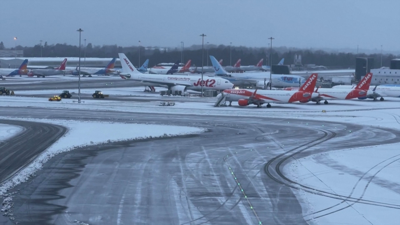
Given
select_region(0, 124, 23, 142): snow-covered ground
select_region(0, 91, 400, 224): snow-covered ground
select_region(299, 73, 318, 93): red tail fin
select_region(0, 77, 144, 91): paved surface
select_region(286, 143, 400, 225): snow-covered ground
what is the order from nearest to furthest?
select_region(286, 143, 400, 225): snow-covered ground → select_region(0, 91, 400, 224): snow-covered ground → select_region(0, 124, 23, 142): snow-covered ground → select_region(299, 73, 318, 93): red tail fin → select_region(0, 77, 144, 91): paved surface

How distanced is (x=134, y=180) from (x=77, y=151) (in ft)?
31.0

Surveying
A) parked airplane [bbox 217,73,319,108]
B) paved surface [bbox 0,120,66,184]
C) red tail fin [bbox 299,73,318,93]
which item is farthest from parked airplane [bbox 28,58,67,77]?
paved surface [bbox 0,120,66,184]

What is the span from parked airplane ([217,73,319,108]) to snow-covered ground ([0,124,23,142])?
101 feet

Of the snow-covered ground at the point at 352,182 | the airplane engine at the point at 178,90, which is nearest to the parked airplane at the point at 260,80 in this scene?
the airplane engine at the point at 178,90

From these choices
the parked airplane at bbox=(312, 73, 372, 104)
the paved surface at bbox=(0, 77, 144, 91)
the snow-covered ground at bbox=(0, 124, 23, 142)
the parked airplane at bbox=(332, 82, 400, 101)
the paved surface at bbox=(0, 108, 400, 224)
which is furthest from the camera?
the paved surface at bbox=(0, 77, 144, 91)

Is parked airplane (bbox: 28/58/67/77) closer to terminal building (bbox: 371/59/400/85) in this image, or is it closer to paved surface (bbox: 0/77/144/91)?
paved surface (bbox: 0/77/144/91)

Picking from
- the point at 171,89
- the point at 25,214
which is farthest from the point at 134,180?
the point at 171,89

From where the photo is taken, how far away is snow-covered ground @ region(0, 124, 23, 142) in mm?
39656

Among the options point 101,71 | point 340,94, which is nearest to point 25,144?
point 340,94

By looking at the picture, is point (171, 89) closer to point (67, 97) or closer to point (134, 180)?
point (67, 97)

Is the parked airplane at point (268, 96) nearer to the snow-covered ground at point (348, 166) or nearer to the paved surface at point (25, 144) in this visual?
the snow-covered ground at point (348, 166)

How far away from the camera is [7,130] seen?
4334 centimetres

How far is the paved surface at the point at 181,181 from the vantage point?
19047mm

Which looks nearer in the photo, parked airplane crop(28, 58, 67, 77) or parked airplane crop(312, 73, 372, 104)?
parked airplane crop(312, 73, 372, 104)
